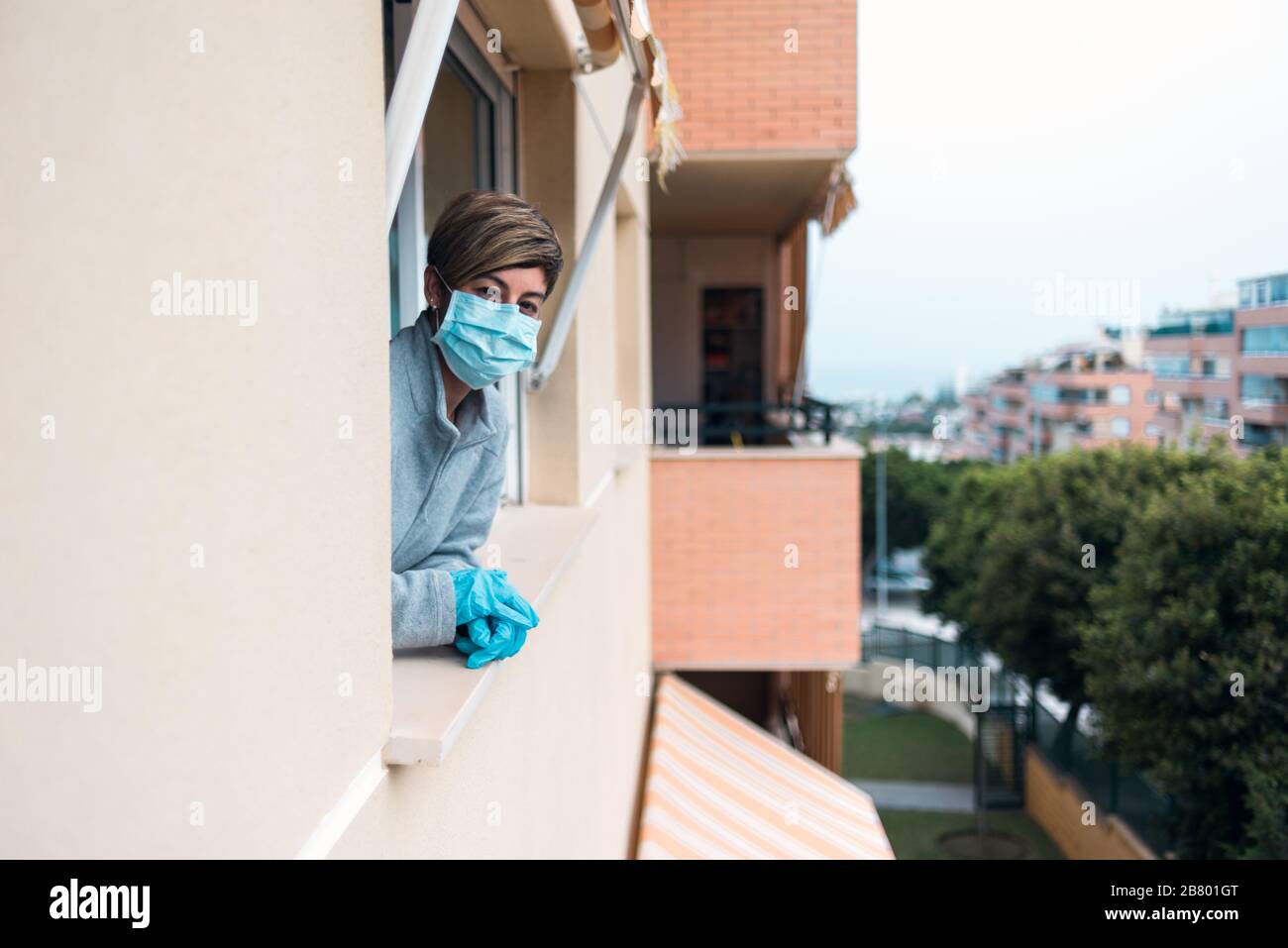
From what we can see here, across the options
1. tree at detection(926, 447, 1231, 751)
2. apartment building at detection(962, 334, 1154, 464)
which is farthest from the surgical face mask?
apartment building at detection(962, 334, 1154, 464)

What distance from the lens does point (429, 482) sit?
2154mm

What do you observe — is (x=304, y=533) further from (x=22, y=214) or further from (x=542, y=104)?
(x=542, y=104)

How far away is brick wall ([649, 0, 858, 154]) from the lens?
9055mm

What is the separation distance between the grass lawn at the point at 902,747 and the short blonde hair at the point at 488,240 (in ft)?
72.7

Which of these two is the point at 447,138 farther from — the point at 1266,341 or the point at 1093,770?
the point at 1266,341

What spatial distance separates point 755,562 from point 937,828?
13032 millimetres

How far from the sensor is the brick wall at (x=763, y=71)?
356 inches

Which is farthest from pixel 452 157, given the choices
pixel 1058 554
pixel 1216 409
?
pixel 1216 409

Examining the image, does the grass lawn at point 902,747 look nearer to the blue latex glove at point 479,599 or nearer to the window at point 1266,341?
the window at point 1266,341

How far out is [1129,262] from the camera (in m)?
27.5

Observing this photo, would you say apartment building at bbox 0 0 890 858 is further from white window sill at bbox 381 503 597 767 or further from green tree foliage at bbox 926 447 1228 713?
green tree foliage at bbox 926 447 1228 713

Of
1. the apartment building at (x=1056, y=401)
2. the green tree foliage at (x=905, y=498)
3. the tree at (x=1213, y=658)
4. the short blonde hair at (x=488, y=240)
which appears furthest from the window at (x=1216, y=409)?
the green tree foliage at (x=905, y=498)
